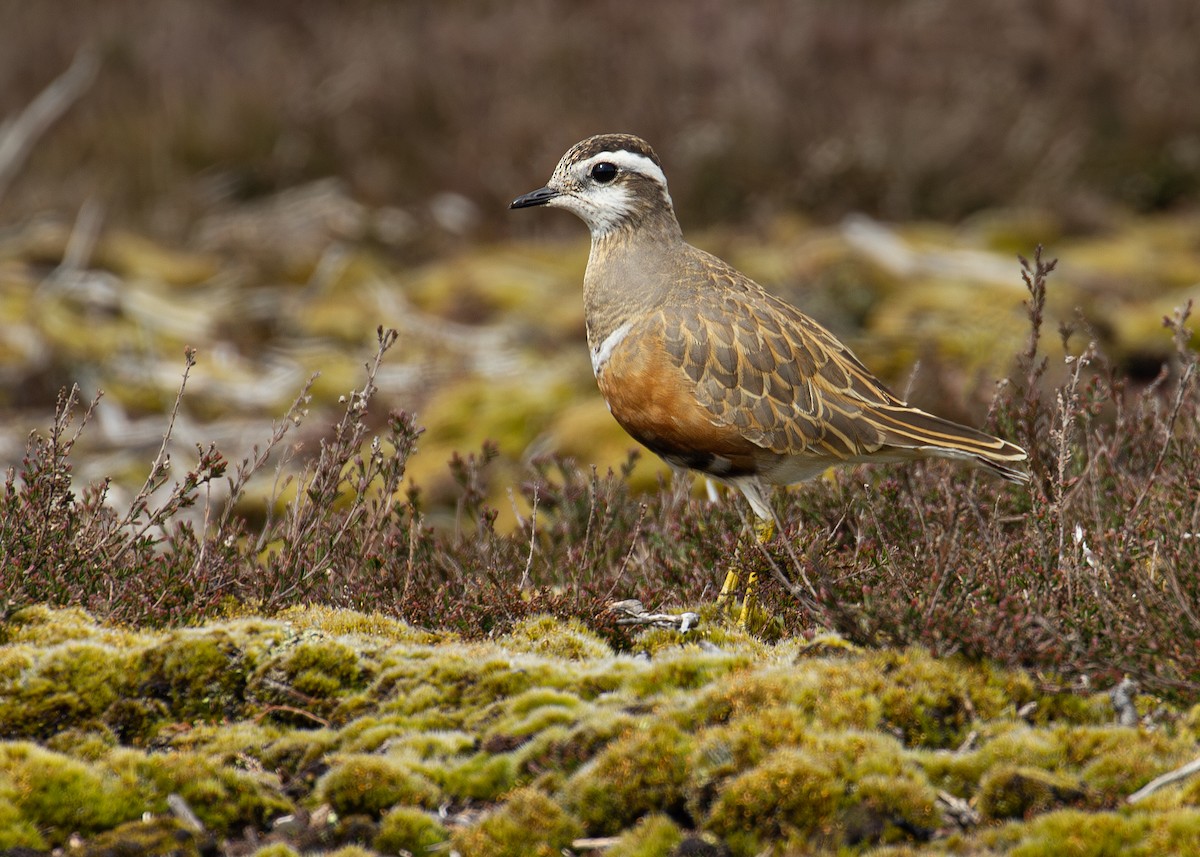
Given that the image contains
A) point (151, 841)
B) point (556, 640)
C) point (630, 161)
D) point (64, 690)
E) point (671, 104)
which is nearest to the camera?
point (151, 841)

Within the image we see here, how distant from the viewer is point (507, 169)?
48.8ft

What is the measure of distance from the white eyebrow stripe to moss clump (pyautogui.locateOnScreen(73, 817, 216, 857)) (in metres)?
3.70

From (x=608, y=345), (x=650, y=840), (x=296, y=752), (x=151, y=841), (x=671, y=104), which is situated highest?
(x=671, y=104)

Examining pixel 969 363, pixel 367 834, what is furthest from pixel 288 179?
pixel 367 834

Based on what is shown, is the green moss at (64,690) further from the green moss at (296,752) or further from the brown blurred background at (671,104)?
the brown blurred background at (671,104)

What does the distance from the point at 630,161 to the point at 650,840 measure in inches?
142

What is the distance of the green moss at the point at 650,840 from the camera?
349cm

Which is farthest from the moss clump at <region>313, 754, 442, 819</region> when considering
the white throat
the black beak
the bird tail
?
the black beak

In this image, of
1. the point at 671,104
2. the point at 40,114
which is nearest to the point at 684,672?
the point at 671,104

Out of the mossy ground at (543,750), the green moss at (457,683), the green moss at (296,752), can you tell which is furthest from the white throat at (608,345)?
the green moss at (296,752)

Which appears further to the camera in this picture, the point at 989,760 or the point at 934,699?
the point at 934,699

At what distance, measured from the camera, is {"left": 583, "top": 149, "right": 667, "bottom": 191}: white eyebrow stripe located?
623cm

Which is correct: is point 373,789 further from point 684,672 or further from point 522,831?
point 684,672

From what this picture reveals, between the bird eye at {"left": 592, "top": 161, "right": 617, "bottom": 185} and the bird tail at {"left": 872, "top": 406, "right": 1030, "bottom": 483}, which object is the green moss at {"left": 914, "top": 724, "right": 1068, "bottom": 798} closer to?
the bird tail at {"left": 872, "top": 406, "right": 1030, "bottom": 483}
